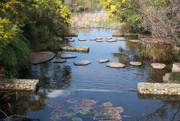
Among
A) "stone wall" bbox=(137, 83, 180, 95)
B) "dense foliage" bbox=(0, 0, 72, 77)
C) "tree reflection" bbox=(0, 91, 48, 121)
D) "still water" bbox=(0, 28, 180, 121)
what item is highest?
"dense foliage" bbox=(0, 0, 72, 77)

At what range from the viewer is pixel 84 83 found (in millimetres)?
5559

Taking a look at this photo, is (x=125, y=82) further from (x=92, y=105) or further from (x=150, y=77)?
(x=92, y=105)

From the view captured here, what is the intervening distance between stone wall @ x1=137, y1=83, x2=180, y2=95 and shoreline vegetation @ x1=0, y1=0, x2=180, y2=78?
1.18m

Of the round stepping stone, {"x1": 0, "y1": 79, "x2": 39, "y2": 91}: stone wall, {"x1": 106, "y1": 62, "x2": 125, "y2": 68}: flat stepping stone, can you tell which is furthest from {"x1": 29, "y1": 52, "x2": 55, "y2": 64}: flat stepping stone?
{"x1": 0, "y1": 79, "x2": 39, "y2": 91}: stone wall

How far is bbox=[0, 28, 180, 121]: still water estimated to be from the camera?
3.77 metres

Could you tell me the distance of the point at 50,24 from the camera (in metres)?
11.0

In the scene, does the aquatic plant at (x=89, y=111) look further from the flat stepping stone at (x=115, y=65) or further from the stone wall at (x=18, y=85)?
the flat stepping stone at (x=115, y=65)

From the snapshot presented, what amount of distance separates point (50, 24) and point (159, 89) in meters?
7.53

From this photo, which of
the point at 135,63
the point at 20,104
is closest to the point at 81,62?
the point at 135,63

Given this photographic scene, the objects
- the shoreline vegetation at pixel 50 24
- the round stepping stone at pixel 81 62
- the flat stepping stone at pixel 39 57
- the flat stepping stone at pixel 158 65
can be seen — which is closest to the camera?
the shoreline vegetation at pixel 50 24

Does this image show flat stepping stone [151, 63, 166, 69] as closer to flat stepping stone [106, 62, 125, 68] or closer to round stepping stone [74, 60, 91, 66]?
flat stepping stone [106, 62, 125, 68]

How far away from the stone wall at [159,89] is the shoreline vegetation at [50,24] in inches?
46.3

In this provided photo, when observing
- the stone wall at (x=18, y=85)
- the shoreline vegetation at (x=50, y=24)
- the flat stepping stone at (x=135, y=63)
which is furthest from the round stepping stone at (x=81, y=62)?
the stone wall at (x=18, y=85)

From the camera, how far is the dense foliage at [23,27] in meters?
4.80
